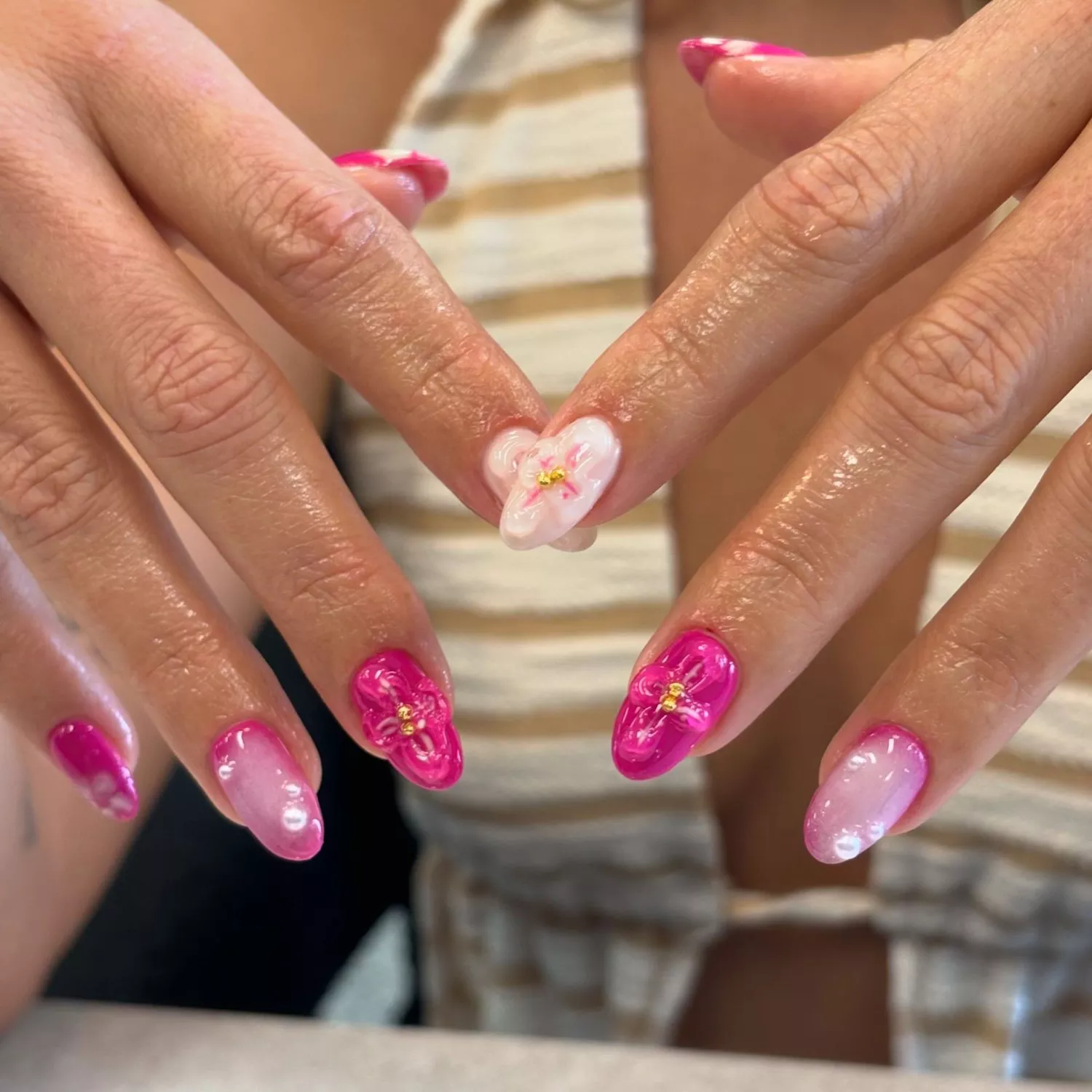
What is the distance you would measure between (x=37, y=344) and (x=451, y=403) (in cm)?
21

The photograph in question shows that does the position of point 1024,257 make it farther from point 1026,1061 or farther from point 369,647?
point 1026,1061

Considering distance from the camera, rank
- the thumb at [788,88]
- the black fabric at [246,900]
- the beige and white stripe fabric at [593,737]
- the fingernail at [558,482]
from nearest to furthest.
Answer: the fingernail at [558,482] → the thumb at [788,88] → the beige and white stripe fabric at [593,737] → the black fabric at [246,900]

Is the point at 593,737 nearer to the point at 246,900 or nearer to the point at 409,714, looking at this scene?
the point at 409,714

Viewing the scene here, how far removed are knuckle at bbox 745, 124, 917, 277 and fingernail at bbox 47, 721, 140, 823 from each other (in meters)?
0.40

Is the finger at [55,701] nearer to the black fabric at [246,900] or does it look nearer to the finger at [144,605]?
the finger at [144,605]

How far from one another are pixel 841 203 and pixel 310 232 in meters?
0.24

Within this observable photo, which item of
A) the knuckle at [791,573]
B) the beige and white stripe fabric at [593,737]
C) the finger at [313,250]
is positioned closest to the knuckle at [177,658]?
the finger at [313,250]

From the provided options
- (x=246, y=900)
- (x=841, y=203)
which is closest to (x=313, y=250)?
(x=841, y=203)

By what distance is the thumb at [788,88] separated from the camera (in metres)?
0.52

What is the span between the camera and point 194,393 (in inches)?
17.0

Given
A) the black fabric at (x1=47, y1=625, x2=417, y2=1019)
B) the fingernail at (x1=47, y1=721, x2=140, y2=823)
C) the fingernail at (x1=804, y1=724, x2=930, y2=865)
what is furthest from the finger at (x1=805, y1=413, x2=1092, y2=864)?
the black fabric at (x1=47, y1=625, x2=417, y2=1019)

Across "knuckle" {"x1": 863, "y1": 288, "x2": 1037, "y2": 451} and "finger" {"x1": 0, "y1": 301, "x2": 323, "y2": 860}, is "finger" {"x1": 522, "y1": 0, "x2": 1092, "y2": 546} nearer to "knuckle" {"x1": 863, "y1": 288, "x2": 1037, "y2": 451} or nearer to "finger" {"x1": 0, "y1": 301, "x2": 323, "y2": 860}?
"knuckle" {"x1": 863, "y1": 288, "x2": 1037, "y2": 451}

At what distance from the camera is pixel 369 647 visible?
43 centimetres

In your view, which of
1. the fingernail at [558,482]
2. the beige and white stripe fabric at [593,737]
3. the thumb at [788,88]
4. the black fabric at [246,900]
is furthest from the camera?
the black fabric at [246,900]
